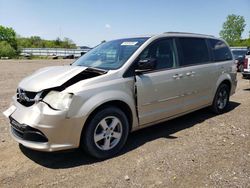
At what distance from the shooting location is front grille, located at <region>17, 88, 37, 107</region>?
148 inches

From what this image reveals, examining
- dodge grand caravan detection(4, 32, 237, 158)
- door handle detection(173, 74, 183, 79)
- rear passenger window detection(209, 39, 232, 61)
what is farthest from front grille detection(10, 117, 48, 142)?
rear passenger window detection(209, 39, 232, 61)

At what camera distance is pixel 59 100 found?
3551 millimetres

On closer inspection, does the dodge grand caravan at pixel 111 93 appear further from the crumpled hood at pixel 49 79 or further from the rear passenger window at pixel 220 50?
the rear passenger window at pixel 220 50

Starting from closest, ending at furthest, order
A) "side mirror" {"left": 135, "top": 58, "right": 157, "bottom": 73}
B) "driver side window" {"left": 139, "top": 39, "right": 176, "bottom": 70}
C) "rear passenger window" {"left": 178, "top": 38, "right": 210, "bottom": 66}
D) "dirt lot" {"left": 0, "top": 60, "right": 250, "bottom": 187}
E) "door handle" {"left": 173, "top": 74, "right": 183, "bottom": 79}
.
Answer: "dirt lot" {"left": 0, "top": 60, "right": 250, "bottom": 187}, "side mirror" {"left": 135, "top": 58, "right": 157, "bottom": 73}, "driver side window" {"left": 139, "top": 39, "right": 176, "bottom": 70}, "door handle" {"left": 173, "top": 74, "right": 183, "bottom": 79}, "rear passenger window" {"left": 178, "top": 38, "right": 210, "bottom": 66}

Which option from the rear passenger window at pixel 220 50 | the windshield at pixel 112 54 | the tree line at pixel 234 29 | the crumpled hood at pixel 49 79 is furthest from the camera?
the tree line at pixel 234 29

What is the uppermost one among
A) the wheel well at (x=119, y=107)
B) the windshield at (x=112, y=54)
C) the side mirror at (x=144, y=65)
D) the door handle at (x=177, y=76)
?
the windshield at (x=112, y=54)

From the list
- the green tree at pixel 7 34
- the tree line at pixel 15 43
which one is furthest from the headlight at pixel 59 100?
the green tree at pixel 7 34

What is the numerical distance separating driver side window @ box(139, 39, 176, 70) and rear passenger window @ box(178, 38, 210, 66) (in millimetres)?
248

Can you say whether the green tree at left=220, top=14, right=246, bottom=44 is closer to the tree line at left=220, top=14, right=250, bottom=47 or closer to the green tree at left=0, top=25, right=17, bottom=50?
the tree line at left=220, top=14, right=250, bottom=47

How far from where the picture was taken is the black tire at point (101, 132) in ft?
12.4

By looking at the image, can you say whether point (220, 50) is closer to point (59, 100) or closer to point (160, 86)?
point (160, 86)

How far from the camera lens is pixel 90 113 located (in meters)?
3.70

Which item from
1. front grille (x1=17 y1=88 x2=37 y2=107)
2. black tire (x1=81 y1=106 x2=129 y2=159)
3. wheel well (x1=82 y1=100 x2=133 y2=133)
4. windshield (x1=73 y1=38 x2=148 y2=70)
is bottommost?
black tire (x1=81 y1=106 x2=129 y2=159)

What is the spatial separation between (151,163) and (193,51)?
265 cm
